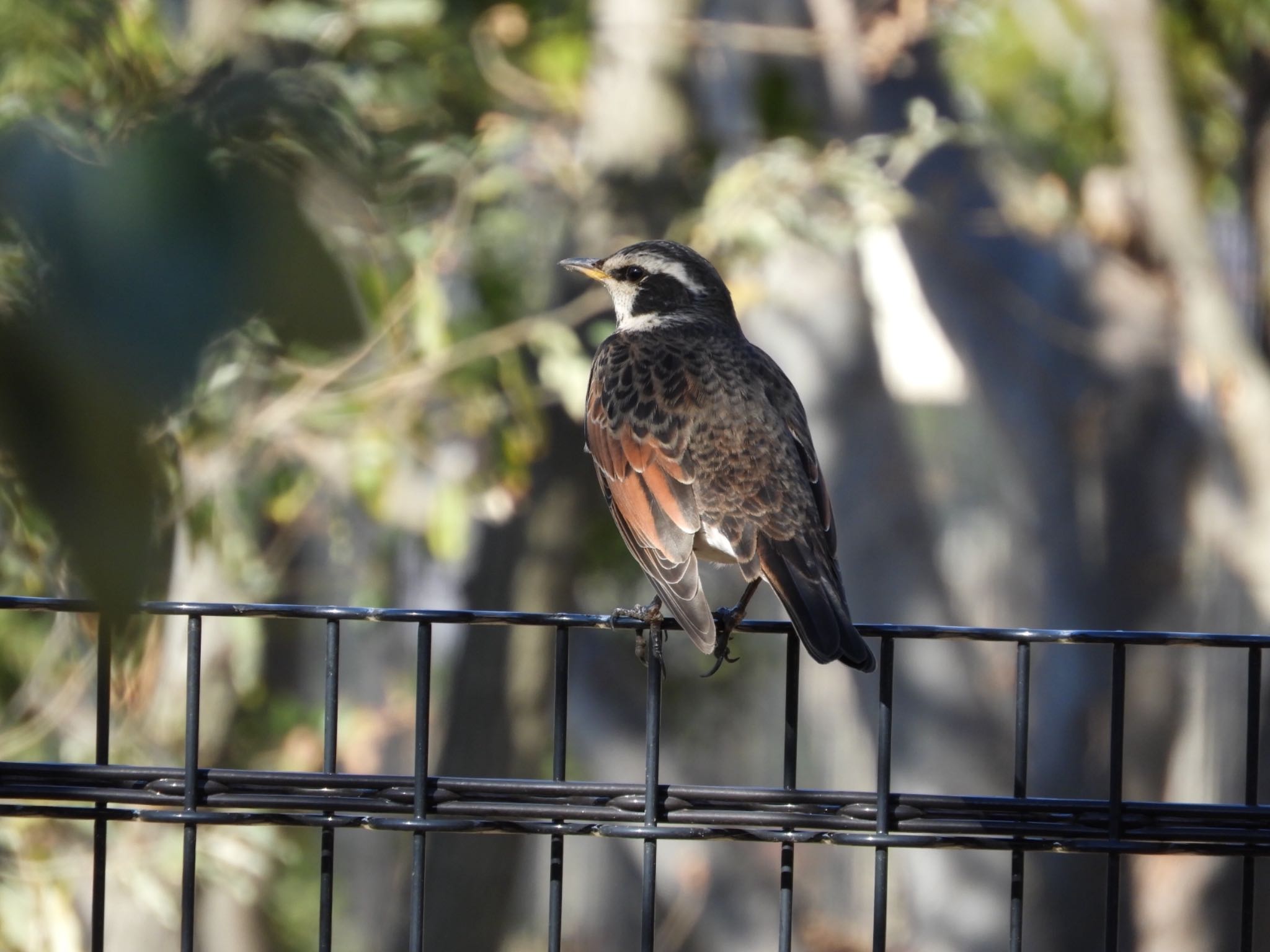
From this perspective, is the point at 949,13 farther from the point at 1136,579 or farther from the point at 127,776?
the point at 127,776

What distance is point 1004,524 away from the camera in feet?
38.4

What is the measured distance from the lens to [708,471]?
351cm

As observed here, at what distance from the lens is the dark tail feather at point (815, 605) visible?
2.57 meters

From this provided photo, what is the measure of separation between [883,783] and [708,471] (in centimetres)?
146

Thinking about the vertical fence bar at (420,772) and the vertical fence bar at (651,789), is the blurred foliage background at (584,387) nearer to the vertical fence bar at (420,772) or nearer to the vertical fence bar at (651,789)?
the vertical fence bar at (420,772)

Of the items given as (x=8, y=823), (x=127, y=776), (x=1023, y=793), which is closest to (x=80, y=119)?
(x=127, y=776)

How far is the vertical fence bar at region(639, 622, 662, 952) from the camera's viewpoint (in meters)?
2.09

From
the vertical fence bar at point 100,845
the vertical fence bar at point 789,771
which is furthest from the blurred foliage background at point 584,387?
the vertical fence bar at point 789,771

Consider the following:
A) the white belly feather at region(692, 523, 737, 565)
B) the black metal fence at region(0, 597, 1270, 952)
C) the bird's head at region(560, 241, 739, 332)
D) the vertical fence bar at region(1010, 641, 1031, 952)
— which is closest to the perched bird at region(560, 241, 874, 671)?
the white belly feather at region(692, 523, 737, 565)

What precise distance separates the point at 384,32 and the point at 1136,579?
709 centimetres

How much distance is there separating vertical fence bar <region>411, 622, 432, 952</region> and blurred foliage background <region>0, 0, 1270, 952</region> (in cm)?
68

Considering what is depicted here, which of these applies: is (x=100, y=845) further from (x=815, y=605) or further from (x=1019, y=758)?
(x=1019, y=758)

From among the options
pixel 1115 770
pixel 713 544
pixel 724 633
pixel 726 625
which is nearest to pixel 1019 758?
pixel 1115 770

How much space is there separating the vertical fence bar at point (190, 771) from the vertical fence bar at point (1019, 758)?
122 cm
